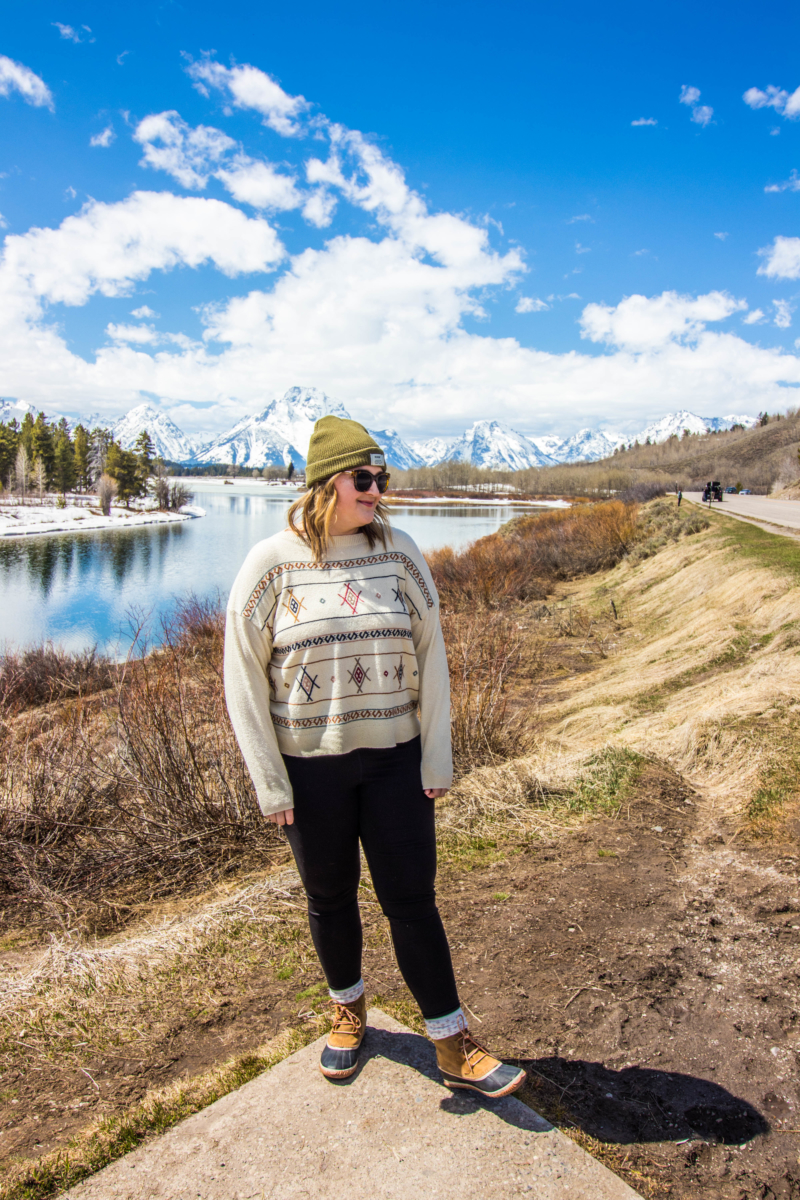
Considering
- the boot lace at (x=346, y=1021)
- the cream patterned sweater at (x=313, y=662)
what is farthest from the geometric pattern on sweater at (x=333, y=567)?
the boot lace at (x=346, y=1021)

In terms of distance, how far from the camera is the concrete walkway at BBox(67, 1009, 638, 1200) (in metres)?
1.83

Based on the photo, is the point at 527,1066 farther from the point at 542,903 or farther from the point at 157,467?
the point at 157,467

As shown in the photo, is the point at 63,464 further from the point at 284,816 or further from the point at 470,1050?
the point at 470,1050

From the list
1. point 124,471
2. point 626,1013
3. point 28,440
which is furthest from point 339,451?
point 28,440

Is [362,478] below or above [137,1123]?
above

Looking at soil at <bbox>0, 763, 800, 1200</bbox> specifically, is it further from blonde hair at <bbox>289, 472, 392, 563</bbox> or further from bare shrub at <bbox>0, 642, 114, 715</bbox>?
bare shrub at <bbox>0, 642, 114, 715</bbox>

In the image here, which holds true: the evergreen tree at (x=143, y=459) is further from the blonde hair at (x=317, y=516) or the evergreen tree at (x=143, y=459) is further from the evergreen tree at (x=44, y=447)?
the blonde hair at (x=317, y=516)

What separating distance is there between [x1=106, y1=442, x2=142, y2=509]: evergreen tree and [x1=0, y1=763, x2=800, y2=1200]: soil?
86823 mm

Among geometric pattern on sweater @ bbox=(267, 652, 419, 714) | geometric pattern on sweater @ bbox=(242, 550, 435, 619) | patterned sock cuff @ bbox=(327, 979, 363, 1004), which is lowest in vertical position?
patterned sock cuff @ bbox=(327, 979, 363, 1004)

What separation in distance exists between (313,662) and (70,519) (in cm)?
6943

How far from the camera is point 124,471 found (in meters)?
83.2

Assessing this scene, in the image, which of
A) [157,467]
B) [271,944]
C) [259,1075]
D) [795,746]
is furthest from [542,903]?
[157,467]

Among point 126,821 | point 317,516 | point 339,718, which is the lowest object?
point 126,821

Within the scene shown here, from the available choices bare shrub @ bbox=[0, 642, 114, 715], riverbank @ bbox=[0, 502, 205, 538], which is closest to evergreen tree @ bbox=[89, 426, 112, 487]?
riverbank @ bbox=[0, 502, 205, 538]
